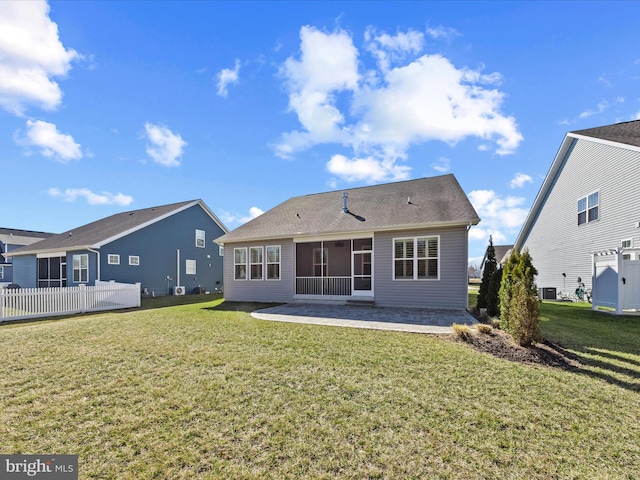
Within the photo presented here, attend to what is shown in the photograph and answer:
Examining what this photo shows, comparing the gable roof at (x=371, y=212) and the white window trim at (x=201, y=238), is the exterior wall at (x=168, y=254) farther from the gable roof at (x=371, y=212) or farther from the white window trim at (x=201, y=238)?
the gable roof at (x=371, y=212)

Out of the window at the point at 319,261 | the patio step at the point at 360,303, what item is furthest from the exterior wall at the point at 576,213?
the window at the point at 319,261

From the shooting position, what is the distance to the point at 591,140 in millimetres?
14727

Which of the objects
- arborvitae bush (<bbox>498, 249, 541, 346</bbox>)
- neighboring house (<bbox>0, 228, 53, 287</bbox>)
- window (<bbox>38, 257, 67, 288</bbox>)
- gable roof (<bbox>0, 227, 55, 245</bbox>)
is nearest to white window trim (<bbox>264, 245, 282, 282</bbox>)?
arborvitae bush (<bbox>498, 249, 541, 346</bbox>)

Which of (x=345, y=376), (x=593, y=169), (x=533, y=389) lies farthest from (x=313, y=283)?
(x=593, y=169)

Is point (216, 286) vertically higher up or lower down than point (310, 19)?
lower down

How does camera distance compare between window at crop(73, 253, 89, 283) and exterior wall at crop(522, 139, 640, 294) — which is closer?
exterior wall at crop(522, 139, 640, 294)

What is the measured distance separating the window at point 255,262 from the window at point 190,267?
397 inches

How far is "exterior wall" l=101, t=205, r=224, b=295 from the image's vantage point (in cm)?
1857

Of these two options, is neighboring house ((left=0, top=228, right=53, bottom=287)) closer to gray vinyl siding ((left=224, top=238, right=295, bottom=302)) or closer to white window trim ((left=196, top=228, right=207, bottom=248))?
white window trim ((left=196, top=228, right=207, bottom=248))

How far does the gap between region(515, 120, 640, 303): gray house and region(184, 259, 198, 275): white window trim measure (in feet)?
76.3

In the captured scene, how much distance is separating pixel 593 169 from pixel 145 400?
19.9 meters

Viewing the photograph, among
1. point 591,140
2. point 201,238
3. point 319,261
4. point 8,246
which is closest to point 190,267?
point 201,238

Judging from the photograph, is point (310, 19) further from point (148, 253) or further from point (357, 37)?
point (148, 253)

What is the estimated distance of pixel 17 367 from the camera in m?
5.12
